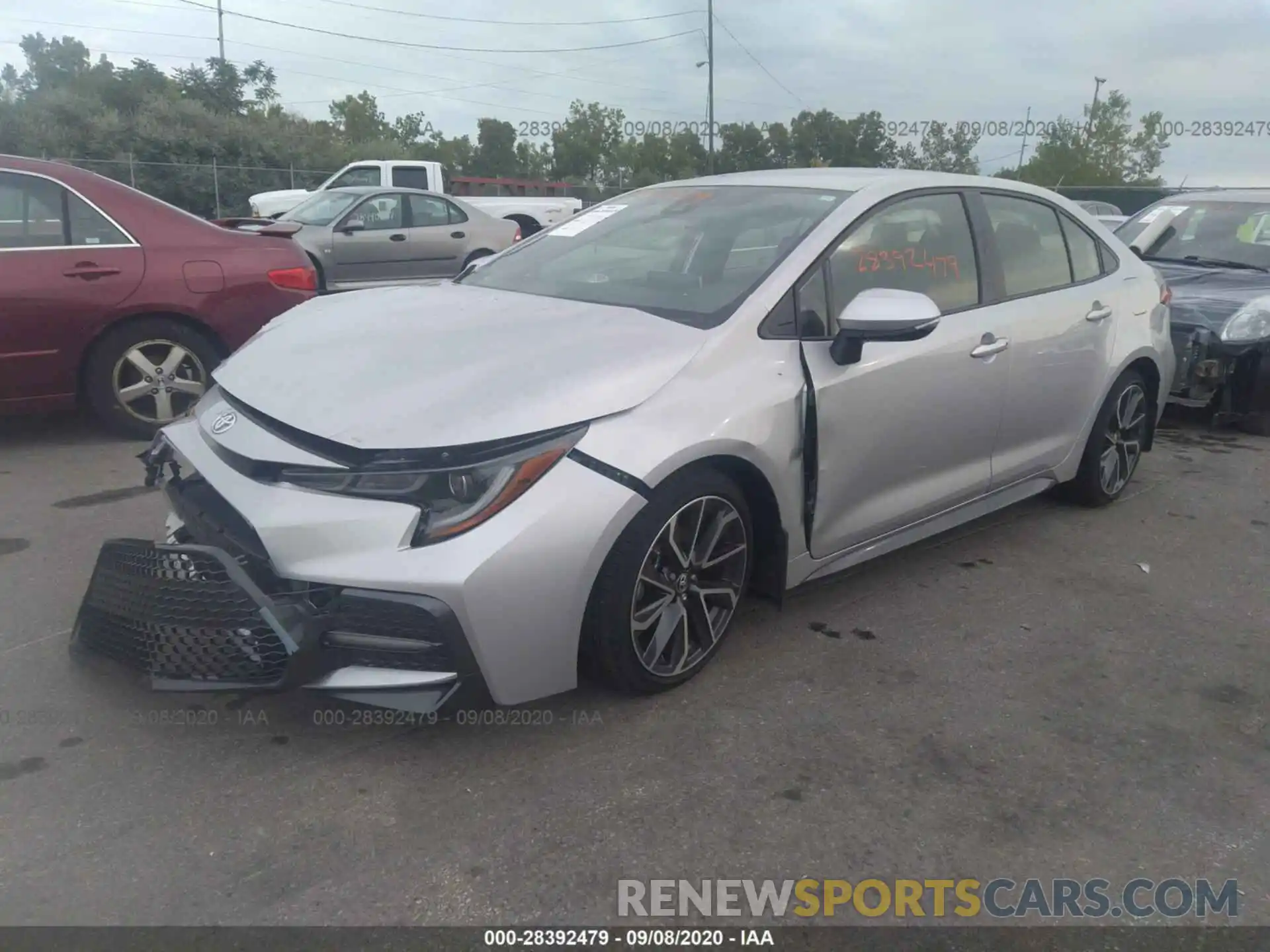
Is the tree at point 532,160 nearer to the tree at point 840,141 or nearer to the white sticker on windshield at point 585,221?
the tree at point 840,141

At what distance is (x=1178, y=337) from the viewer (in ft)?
21.0

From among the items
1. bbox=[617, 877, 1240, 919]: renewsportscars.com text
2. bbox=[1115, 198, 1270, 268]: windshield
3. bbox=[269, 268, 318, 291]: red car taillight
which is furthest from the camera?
bbox=[1115, 198, 1270, 268]: windshield

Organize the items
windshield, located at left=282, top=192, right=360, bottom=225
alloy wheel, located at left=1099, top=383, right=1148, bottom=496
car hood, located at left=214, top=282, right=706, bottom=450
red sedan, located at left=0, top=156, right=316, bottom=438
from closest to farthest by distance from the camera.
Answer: car hood, located at left=214, top=282, right=706, bottom=450, alloy wheel, located at left=1099, top=383, right=1148, bottom=496, red sedan, located at left=0, top=156, right=316, bottom=438, windshield, located at left=282, top=192, right=360, bottom=225

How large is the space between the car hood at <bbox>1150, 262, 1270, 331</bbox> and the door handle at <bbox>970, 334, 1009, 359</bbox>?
297cm

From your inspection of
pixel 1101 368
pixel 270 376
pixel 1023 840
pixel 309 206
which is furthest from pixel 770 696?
pixel 309 206

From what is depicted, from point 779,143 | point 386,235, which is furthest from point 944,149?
point 386,235

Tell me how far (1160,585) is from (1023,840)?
2058mm

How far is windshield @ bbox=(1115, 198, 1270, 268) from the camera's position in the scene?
7203 millimetres

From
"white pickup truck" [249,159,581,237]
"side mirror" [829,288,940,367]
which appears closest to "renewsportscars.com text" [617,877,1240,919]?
"side mirror" [829,288,940,367]

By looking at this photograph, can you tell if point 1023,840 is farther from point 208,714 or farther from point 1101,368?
point 1101,368

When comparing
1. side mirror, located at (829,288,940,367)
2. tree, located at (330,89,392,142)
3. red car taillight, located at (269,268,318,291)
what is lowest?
side mirror, located at (829,288,940,367)

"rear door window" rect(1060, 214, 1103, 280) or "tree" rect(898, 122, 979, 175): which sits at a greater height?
"tree" rect(898, 122, 979, 175)

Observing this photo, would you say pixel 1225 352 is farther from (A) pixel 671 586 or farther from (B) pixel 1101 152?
(B) pixel 1101 152

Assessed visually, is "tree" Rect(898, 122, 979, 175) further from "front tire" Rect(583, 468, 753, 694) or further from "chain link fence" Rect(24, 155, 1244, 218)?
"front tire" Rect(583, 468, 753, 694)
